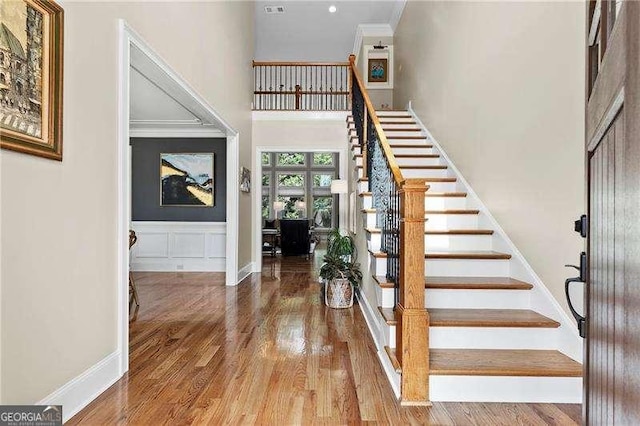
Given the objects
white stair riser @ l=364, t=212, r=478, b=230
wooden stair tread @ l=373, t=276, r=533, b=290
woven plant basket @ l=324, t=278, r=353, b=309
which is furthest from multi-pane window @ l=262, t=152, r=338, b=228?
wooden stair tread @ l=373, t=276, r=533, b=290

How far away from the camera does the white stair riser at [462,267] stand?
299 cm

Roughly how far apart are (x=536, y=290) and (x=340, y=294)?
2062mm

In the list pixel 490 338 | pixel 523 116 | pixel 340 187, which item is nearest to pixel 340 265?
pixel 340 187

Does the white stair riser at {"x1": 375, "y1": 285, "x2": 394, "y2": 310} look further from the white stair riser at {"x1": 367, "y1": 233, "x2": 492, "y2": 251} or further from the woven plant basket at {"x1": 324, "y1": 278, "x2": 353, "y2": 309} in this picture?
the woven plant basket at {"x1": 324, "y1": 278, "x2": 353, "y2": 309}

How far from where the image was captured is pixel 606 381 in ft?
2.91

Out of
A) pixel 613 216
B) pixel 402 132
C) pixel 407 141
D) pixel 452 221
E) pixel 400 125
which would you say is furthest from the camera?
pixel 400 125

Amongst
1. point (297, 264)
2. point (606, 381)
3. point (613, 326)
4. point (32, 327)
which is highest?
point (613, 326)

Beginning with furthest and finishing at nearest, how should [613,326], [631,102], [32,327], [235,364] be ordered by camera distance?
1. [235,364]
2. [32,327]
3. [613,326]
4. [631,102]

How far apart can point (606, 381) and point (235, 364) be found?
225 centimetres

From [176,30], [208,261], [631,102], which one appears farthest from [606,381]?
[208,261]

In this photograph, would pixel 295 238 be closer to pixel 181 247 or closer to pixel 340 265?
pixel 181 247

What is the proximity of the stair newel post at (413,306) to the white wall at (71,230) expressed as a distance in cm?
179

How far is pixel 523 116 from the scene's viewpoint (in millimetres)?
2836

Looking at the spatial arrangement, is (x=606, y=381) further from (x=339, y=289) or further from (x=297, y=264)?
(x=297, y=264)
